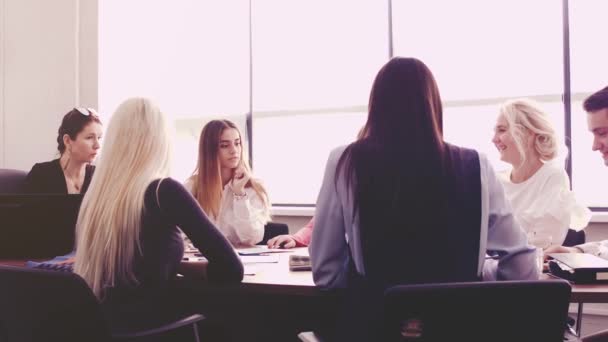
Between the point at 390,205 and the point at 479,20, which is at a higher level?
the point at 479,20

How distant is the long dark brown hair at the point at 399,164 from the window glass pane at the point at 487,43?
2538mm

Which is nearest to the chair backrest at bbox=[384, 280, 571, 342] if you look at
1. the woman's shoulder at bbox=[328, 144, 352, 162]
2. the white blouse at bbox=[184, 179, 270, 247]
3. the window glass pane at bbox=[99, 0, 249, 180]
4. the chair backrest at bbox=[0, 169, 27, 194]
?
the woman's shoulder at bbox=[328, 144, 352, 162]

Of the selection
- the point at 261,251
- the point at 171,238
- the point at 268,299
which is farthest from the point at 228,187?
the point at 171,238

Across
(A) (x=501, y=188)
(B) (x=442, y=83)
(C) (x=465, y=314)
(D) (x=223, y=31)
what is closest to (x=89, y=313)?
(C) (x=465, y=314)

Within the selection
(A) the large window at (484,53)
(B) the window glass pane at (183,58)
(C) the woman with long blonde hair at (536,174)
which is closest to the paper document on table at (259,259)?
(C) the woman with long blonde hair at (536,174)

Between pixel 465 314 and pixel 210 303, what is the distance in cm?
159

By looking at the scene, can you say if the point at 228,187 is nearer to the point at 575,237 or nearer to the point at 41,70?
the point at 575,237

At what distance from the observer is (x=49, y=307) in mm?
1326

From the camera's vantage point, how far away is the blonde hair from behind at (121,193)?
63.5 inches

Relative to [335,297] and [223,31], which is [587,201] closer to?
[335,297]

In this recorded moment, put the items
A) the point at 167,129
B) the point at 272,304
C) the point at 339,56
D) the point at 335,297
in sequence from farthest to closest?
1. the point at 339,56
2. the point at 272,304
3. the point at 167,129
4. the point at 335,297

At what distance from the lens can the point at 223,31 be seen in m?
4.84

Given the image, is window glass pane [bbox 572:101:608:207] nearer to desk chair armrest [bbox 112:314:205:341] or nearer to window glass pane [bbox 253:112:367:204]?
window glass pane [bbox 253:112:367:204]

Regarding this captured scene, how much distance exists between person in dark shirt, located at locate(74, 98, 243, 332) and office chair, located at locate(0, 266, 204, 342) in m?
0.25
